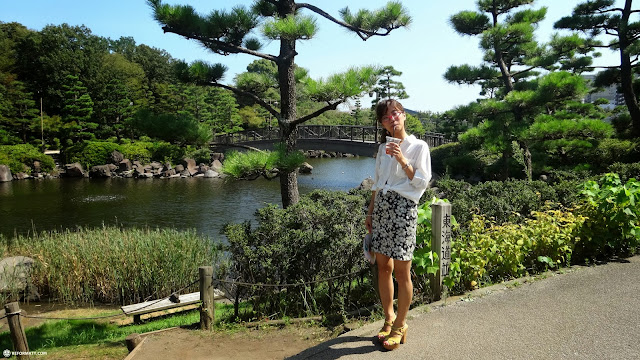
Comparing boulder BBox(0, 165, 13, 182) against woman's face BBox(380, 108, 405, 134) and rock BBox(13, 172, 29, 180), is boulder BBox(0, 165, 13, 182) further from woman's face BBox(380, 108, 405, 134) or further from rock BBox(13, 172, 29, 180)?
woman's face BBox(380, 108, 405, 134)

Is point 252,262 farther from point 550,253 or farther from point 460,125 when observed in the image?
point 460,125

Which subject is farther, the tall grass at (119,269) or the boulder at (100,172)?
the boulder at (100,172)

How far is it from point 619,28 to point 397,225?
11066 mm

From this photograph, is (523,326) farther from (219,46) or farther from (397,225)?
(219,46)

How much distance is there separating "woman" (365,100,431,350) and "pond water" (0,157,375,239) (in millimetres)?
6420

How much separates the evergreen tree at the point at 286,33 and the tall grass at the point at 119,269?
1.76 m

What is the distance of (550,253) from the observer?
4070 millimetres

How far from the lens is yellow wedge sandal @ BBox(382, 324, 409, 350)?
265 cm

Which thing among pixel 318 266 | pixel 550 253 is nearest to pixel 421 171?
pixel 318 266

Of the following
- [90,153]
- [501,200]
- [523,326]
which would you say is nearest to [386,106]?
[523,326]

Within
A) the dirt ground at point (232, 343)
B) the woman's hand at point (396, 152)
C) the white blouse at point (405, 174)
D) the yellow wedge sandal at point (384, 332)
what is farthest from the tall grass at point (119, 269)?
the woman's hand at point (396, 152)

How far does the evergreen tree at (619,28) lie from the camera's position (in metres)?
10.5

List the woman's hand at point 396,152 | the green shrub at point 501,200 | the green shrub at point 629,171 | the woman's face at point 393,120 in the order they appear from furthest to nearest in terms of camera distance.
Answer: the green shrub at point 629,171
the green shrub at point 501,200
the woman's face at point 393,120
the woman's hand at point 396,152

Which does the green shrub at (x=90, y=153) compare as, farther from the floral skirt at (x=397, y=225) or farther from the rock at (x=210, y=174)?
the floral skirt at (x=397, y=225)
